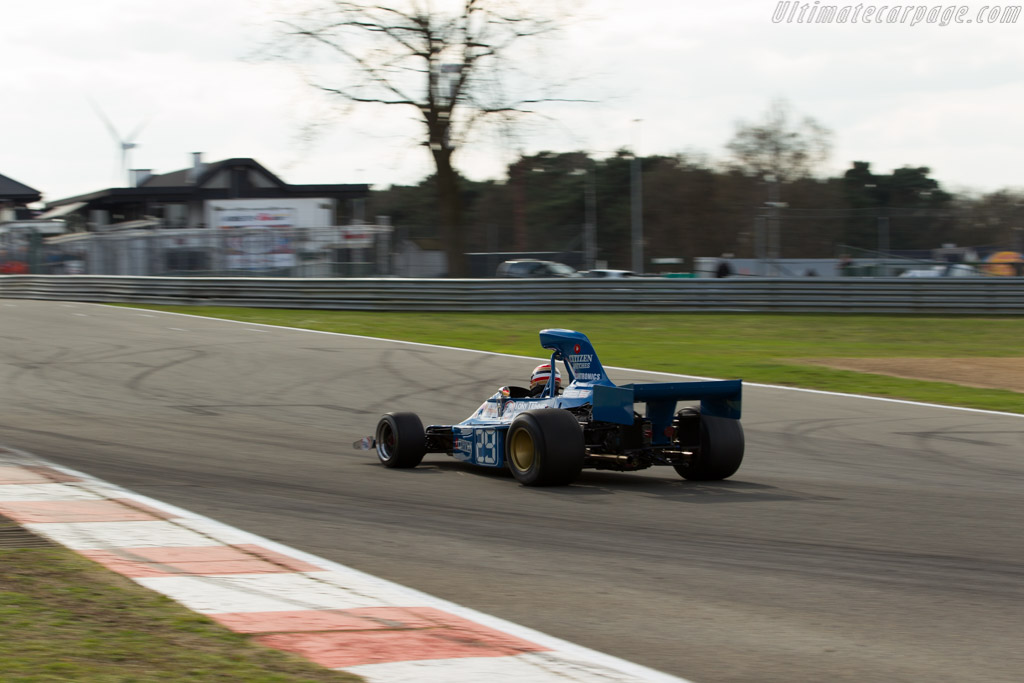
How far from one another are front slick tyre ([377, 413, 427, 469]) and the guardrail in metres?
15.6

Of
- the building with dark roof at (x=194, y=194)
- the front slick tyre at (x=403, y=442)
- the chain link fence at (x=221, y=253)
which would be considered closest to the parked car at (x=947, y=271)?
the chain link fence at (x=221, y=253)

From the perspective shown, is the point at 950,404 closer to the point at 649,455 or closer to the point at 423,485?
the point at 649,455

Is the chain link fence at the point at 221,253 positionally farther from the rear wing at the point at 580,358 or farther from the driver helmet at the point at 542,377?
the rear wing at the point at 580,358

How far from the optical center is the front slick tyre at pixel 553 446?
7.52 meters

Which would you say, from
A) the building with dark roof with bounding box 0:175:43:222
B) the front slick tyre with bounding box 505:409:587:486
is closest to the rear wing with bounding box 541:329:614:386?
the front slick tyre with bounding box 505:409:587:486

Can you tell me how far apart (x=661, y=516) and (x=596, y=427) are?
145 centimetres

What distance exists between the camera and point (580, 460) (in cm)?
762

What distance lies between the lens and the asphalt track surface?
424 centimetres

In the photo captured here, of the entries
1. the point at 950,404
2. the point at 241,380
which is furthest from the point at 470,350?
the point at 950,404

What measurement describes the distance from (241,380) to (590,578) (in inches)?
411

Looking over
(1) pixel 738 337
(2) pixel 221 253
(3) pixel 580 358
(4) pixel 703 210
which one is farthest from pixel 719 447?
(4) pixel 703 210

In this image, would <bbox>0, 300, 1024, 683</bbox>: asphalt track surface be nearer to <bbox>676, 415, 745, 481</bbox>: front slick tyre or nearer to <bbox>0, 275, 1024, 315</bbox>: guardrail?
<bbox>676, 415, 745, 481</bbox>: front slick tyre

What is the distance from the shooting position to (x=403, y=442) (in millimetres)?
8883

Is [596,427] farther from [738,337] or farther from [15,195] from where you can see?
[15,195]
